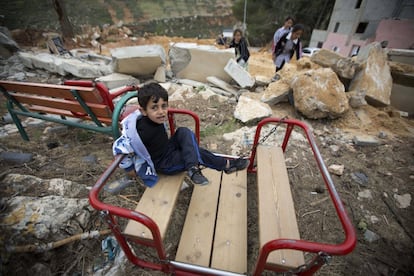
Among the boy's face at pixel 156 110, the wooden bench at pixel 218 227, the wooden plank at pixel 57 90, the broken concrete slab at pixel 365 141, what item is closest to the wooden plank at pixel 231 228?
the wooden bench at pixel 218 227

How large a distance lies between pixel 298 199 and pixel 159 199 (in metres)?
1.76

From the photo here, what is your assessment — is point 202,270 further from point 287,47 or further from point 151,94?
point 287,47

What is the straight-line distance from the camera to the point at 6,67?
6.18 m

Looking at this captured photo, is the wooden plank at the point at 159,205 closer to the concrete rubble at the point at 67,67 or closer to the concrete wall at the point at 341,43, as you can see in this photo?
the concrete rubble at the point at 67,67

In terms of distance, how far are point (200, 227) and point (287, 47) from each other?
17.3 ft

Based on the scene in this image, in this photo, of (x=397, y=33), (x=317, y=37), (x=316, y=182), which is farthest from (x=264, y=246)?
(x=317, y=37)

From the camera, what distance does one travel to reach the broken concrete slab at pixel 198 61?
5086 millimetres

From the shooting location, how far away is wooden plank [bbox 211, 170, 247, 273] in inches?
66.4

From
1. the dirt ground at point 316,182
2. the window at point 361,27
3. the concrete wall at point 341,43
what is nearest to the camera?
the dirt ground at point 316,182

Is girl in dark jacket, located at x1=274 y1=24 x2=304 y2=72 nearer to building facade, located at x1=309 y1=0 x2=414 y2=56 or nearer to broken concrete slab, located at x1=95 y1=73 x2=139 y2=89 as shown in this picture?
broken concrete slab, located at x1=95 y1=73 x2=139 y2=89

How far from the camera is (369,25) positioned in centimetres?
1459

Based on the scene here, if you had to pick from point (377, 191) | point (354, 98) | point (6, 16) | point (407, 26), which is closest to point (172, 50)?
point (354, 98)

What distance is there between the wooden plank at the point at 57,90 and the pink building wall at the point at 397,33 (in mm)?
16924

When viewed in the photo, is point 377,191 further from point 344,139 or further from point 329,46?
point 329,46
